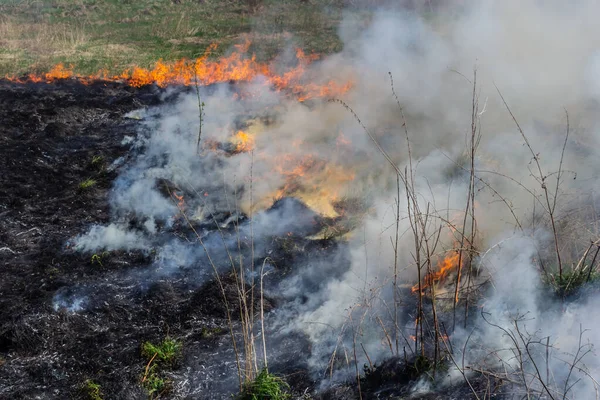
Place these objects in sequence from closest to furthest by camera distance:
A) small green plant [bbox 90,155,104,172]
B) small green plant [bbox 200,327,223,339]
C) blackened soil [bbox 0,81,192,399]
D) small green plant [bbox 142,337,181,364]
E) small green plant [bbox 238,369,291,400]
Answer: small green plant [bbox 238,369,291,400] → blackened soil [bbox 0,81,192,399] → small green plant [bbox 142,337,181,364] → small green plant [bbox 200,327,223,339] → small green plant [bbox 90,155,104,172]

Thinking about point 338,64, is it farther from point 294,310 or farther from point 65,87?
point 294,310

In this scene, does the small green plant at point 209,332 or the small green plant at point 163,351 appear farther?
the small green plant at point 209,332

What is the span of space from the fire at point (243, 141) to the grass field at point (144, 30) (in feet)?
16.1

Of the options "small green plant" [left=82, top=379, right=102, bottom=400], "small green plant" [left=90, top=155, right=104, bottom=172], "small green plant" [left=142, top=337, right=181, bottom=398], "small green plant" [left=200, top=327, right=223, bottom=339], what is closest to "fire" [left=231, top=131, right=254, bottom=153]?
"small green plant" [left=90, top=155, right=104, bottom=172]

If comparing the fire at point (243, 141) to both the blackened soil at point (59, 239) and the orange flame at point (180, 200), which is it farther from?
the blackened soil at point (59, 239)

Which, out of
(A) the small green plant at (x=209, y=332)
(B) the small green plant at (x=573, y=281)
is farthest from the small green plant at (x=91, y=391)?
(B) the small green plant at (x=573, y=281)

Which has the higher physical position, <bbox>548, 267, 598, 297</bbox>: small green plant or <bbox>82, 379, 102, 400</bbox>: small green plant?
<bbox>548, 267, 598, 297</bbox>: small green plant

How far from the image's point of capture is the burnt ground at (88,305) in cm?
585

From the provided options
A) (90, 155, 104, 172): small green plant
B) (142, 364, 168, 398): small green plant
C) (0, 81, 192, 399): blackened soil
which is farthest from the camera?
(90, 155, 104, 172): small green plant

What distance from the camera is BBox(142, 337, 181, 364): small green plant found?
614 cm

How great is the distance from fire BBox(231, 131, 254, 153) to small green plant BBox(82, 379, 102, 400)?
5.30 meters

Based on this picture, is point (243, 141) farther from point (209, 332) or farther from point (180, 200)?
point (209, 332)

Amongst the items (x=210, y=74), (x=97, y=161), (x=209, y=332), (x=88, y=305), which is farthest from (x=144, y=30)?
(x=209, y=332)

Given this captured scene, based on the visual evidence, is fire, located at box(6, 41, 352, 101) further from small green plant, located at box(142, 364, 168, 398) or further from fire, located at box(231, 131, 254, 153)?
small green plant, located at box(142, 364, 168, 398)
